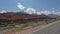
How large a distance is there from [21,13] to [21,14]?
57 centimetres

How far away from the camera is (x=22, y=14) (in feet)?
292

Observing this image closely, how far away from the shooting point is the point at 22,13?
295 feet

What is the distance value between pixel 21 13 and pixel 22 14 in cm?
73

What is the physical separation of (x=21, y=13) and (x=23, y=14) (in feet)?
4.53

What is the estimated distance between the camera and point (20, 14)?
289 ft

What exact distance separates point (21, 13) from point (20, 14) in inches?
40.5

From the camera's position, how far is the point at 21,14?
88.7 meters

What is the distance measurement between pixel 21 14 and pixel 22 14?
0.59 meters

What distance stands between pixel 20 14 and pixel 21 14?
0.70m

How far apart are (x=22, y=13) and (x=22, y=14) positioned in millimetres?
971

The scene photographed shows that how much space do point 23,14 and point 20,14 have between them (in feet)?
7.03
